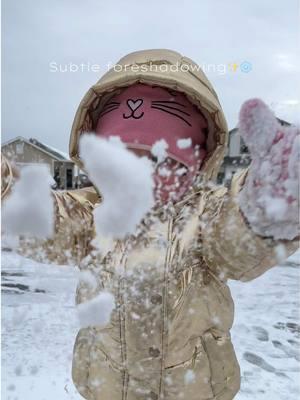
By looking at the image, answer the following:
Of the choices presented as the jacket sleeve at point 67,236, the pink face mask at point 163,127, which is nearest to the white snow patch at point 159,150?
the pink face mask at point 163,127

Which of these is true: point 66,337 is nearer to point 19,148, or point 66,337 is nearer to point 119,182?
point 19,148

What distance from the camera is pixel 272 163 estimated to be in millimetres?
772

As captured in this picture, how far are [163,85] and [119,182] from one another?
1.08 ft

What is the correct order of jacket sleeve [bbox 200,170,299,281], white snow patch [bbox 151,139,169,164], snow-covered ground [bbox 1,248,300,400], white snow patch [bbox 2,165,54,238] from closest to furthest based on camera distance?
jacket sleeve [bbox 200,170,299,281]
white snow patch [bbox 2,165,54,238]
white snow patch [bbox 151,139,169,164]
snow-covered ground [bbox 1,248,300,400]

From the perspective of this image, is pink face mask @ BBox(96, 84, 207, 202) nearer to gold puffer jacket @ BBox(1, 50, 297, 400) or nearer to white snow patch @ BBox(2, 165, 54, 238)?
gold puffer jacket @ BBox(1, 50, 297, 400)

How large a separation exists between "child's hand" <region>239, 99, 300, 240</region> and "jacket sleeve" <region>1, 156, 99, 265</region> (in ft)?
1.59

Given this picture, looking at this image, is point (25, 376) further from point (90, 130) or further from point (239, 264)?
point (239, 264)

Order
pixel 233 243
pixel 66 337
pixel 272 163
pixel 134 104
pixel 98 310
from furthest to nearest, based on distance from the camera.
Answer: pixel 66 337 < pixel 134 104 < pixel 98 310 < pixel 233 243 < pixel 272 163

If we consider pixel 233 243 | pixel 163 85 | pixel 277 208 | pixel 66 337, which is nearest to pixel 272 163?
pixel 277 208

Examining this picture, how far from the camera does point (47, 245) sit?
1.11 m

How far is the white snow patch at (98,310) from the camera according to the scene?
1034 mm

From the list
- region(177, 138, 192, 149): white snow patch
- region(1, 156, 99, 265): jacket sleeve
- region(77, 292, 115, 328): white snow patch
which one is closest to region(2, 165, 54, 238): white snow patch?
region(1, 156, 99, 265): jacket sleeve

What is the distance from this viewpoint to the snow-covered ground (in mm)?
2020

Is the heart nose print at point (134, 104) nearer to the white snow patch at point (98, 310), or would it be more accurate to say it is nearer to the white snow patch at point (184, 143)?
the white snow patch at point (184, 143)
